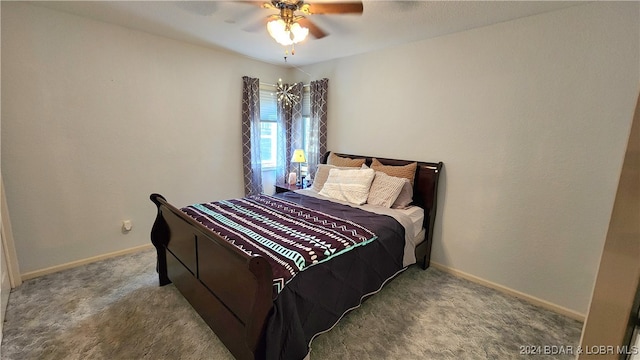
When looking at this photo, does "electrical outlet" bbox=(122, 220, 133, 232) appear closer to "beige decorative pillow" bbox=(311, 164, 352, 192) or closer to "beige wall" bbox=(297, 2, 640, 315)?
"beige decorative pillow" bbox=(311, 164, 352, 192)

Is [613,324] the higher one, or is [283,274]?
[613,324]

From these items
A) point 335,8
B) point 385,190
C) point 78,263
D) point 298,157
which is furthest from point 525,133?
point 78,263

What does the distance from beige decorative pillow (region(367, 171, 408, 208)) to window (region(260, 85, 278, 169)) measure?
194cm

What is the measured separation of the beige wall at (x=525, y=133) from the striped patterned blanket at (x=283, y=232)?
50.5 inches

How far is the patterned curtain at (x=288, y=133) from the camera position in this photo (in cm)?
416

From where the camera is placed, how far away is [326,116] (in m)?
3.81

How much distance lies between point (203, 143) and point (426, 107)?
8.76ft

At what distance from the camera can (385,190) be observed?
279cm

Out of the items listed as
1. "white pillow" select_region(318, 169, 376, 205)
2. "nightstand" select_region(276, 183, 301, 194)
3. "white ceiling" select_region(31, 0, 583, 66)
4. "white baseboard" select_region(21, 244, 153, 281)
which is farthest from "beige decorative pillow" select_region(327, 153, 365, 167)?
"white baseboard" select_region(21, 244, 153, 281)

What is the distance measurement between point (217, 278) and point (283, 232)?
53 centimetres

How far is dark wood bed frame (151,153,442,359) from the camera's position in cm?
134

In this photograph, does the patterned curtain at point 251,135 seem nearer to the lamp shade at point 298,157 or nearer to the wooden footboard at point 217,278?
the lamp shade at point 298,157

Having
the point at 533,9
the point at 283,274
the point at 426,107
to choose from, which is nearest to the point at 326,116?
the point at 426,107

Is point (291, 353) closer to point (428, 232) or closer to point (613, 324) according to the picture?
point (613, 324)
